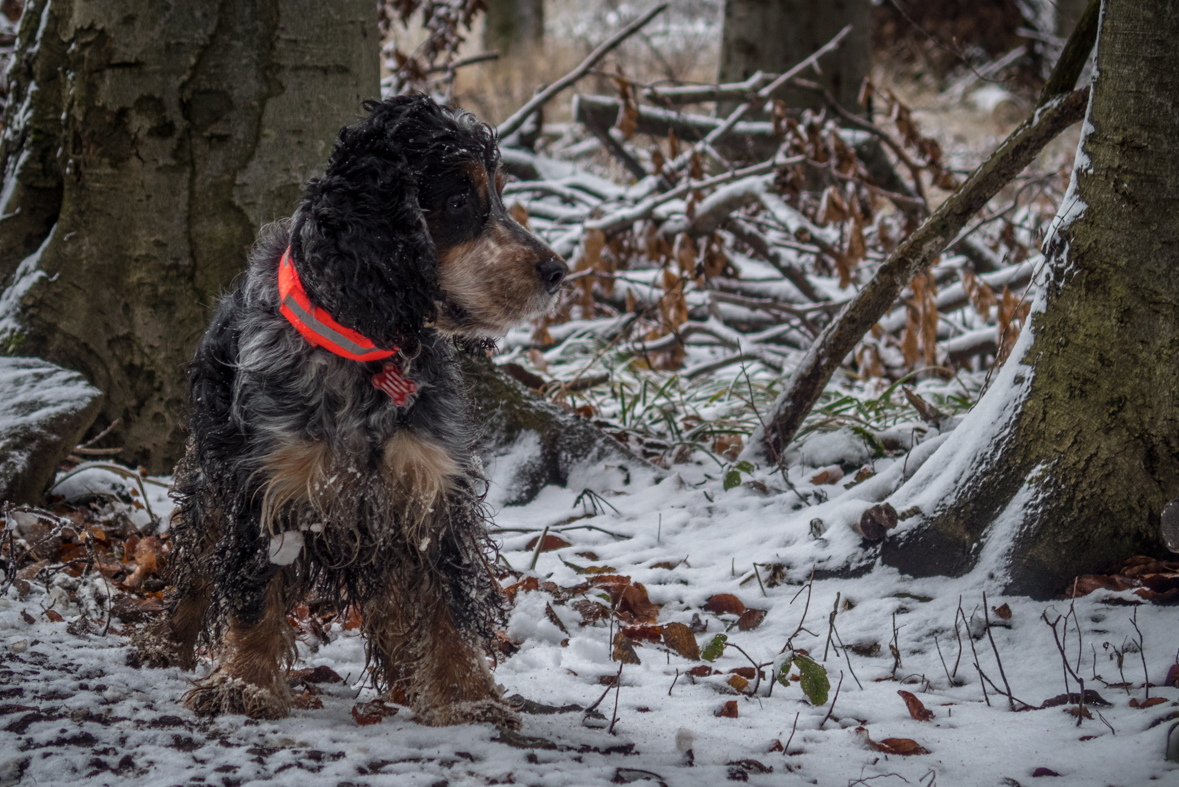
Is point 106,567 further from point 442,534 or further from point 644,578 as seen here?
point 644,578

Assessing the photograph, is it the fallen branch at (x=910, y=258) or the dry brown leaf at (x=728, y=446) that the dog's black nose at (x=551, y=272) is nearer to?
the fallen branch at (x=910, y=258)

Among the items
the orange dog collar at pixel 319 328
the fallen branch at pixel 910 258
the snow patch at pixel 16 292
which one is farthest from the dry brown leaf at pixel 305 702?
the snow patch at pixel 16 292

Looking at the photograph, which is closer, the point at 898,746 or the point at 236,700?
the point at 898,746

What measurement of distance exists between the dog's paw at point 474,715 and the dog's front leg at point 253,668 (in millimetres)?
420

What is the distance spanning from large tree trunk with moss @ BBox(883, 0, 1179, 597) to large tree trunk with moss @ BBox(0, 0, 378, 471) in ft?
9.69

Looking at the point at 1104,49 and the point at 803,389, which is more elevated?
the point at 1104,49

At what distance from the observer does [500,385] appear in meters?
4.44

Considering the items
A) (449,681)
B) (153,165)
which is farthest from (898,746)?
(153,165)

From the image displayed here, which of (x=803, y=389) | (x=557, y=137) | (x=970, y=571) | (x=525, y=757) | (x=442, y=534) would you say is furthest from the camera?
(x=557, y=137)

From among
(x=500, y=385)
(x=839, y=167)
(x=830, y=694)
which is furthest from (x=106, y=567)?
(x=839, y=167)

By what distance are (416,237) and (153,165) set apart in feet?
6.78

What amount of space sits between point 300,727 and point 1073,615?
2.18 metres

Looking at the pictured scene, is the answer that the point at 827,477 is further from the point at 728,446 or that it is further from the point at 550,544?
the point at 550,544

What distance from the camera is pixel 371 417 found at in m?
2.39
